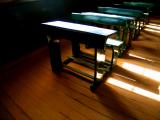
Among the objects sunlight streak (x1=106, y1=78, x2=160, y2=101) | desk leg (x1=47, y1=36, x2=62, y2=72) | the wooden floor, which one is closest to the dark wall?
the wooden floor

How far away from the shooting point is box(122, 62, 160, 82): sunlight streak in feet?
6.56

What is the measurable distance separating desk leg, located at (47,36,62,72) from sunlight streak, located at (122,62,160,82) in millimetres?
1023

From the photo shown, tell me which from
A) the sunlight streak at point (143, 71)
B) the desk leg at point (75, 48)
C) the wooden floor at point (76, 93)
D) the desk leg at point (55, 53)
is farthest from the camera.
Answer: the desk leg at point (75, 48)

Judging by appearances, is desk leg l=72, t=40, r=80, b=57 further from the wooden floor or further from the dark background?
the dark background

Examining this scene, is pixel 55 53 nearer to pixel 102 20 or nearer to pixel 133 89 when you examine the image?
pixel 102 20

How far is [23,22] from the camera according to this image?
2.40 metres

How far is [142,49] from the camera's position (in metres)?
2.83

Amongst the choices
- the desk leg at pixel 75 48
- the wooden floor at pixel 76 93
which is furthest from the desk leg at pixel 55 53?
the desk leg at pixel 75 48

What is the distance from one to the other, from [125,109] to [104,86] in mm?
412

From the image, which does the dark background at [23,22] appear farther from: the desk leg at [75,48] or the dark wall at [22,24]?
the desk leg at [75,48]

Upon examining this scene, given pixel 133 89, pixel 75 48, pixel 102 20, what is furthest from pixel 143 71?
pixel 75 48

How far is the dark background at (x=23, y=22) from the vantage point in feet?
7.04

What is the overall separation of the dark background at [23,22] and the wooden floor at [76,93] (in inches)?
10.3

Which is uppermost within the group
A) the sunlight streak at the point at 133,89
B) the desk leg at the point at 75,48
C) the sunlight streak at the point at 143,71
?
the desk leg at the point at 75,48
